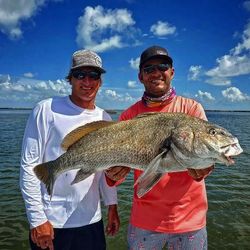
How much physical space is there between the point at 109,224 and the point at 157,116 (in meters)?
2.09

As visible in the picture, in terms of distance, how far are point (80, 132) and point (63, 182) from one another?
2.51 ft

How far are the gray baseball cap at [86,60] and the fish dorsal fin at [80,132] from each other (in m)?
0.93

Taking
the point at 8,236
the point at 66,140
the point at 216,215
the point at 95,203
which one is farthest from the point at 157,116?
the point at 216,215

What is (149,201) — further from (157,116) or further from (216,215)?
(216,215)

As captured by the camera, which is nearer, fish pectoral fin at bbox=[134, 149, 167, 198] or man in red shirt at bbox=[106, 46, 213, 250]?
fish pectoral fin at bbox=[134, 149, 167, 198]

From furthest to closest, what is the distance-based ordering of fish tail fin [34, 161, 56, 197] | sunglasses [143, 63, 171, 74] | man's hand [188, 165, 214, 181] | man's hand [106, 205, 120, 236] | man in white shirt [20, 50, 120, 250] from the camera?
1. man's hand [106, 205, 120, 236]
2. sunglasses [143, 63, 171, 74]
3. man in white shirt [20, 50, 120, 250]
4. fish tail fin [34, 161, 56, 197]
5. man's hand [188, 165, 214, 181]

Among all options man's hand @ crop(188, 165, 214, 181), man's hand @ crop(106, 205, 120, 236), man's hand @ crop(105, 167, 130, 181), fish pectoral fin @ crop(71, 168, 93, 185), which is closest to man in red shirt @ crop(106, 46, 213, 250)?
man's hand @ crop(105, 167, 130, 181)

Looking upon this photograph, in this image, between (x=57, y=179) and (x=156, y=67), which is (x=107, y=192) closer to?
(x=57, y=179)

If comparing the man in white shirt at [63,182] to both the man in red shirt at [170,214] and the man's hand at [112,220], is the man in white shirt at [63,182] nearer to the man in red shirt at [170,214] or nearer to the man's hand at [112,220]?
the man's hand at [112,220]

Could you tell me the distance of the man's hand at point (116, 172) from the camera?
4547 millimetres

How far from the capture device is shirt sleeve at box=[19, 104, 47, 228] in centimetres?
449

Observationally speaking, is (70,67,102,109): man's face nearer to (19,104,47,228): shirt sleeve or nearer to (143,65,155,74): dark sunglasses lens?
(19,104,47,228): shirt sleeve

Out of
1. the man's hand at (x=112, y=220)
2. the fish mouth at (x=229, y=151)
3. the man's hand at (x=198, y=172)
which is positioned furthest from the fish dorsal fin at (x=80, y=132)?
the fish mouth at (x=229, y=151)

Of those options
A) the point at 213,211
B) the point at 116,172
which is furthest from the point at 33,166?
the point at 213,211
